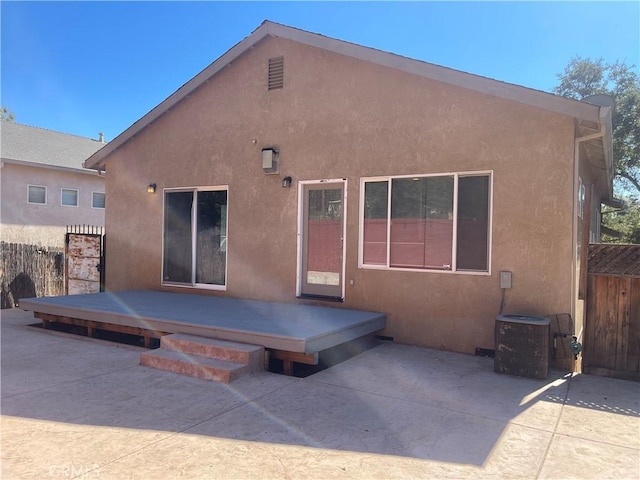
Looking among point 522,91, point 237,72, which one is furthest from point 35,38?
point 522,91

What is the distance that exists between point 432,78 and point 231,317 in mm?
4529

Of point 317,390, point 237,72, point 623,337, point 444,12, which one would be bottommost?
point 317,390

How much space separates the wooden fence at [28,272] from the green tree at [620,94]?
81.8 feet

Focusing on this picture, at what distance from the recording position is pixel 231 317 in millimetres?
6230

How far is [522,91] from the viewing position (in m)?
5.48

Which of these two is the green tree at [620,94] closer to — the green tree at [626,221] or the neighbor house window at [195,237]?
the green tree at [626,221]

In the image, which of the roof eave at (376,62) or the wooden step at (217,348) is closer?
the wooden step at (217,348)

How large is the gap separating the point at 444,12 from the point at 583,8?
9.71 ft

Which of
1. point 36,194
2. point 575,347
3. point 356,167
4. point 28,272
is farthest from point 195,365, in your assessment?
point 36,194

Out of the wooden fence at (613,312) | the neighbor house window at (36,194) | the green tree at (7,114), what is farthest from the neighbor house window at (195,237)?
the green tree at (7,114)

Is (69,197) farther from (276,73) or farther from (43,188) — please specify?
(276,73)

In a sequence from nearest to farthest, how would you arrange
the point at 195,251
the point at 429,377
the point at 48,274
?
1. the point at 429,377
2. the point at 195,251
3. the point at 48,274

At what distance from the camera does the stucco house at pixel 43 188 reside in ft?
51.7

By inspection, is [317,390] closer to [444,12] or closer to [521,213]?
[521,213]
